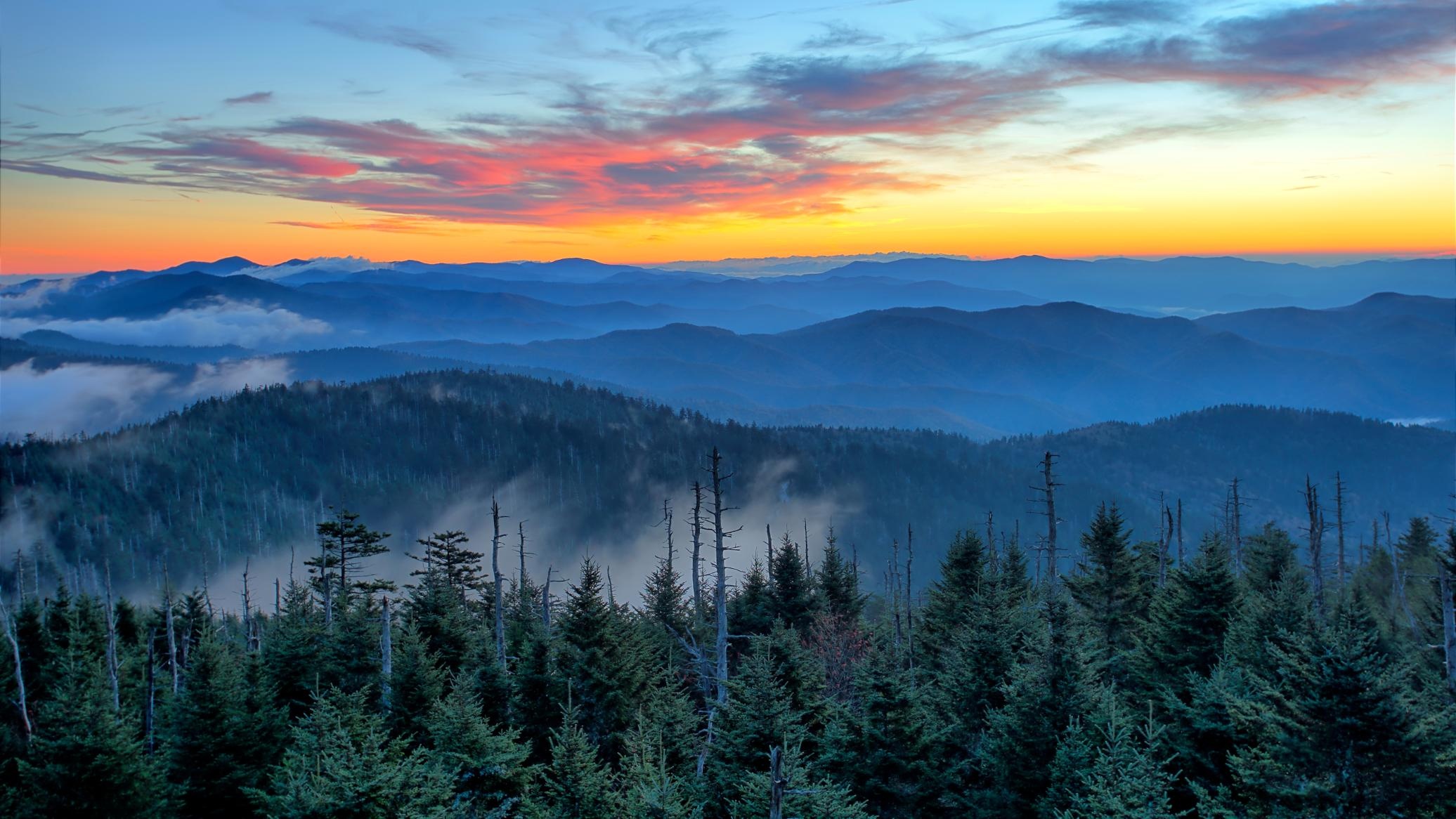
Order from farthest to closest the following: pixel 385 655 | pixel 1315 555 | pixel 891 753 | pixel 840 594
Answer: pixel 840 594 → pixel 1315 555 → pixel 385 655 → pixel 891 753

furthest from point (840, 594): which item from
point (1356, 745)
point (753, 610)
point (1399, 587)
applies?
point (1399, 587)

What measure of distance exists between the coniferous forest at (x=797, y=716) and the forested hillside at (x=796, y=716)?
0.25ft

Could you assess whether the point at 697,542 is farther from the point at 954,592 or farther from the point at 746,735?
the point at 746,735

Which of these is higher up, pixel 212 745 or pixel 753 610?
pixel 212 745

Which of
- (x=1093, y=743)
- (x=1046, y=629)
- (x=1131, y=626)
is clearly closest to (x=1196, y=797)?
(x=1093, y=743)

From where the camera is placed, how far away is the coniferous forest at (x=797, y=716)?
15422mm

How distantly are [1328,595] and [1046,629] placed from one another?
3552 centimetres

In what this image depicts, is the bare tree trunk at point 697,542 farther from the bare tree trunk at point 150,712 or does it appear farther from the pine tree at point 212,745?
the bare tree trunk at point 150,712

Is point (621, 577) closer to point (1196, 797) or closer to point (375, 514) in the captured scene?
point (375, 514)

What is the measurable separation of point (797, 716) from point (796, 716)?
0.03m

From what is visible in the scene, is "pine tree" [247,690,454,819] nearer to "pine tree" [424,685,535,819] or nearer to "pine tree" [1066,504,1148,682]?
"pine tree" [424,685,535,819]

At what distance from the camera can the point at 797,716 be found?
830 inches

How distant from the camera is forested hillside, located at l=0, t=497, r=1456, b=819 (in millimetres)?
15383

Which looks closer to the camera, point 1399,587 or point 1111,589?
point 1111,589
